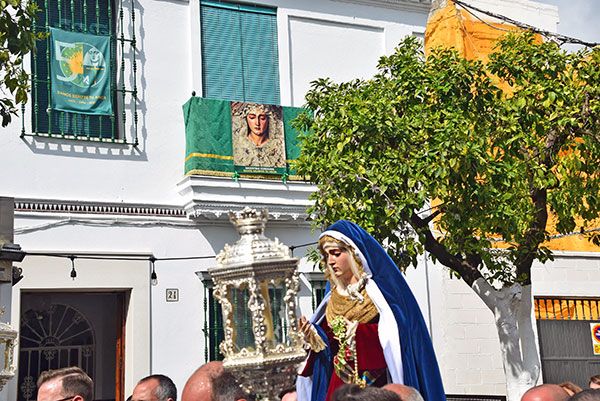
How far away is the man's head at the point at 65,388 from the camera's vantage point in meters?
4.57

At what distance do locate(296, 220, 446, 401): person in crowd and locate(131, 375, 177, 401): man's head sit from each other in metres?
1.26

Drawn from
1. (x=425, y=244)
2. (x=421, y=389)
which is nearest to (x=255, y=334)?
(x=421, y=389)

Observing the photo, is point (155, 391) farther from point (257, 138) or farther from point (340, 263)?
point (257, 138)

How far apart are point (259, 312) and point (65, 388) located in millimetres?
1475

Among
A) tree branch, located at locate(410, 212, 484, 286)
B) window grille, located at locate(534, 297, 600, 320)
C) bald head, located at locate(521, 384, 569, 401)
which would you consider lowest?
bald head, located at locate(521, 384, 569, 401)

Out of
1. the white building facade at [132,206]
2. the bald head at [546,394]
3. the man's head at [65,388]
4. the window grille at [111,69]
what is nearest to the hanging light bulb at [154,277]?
the white building facade at [132,206]

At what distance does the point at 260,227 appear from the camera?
3852mm

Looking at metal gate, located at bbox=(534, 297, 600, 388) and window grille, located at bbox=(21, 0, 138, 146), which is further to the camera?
metal gate, located at bbox=(534, 297, 600, 388)

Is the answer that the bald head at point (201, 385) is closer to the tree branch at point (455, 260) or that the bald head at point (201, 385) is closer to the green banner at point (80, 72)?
the tree branch at point (455, 260)

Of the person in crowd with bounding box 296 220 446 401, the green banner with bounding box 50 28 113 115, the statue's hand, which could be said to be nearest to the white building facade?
the green banner with bounding box 50 28 113 115

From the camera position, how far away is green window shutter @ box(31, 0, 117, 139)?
39.6 feet

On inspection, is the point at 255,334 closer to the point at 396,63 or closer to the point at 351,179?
the point at 351,179

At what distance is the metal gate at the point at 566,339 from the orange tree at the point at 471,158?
4.80m

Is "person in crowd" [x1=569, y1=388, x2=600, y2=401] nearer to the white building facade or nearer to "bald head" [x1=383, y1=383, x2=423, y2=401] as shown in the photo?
"bald head" [x1=383, y1=383, x2=423, y2=401]
